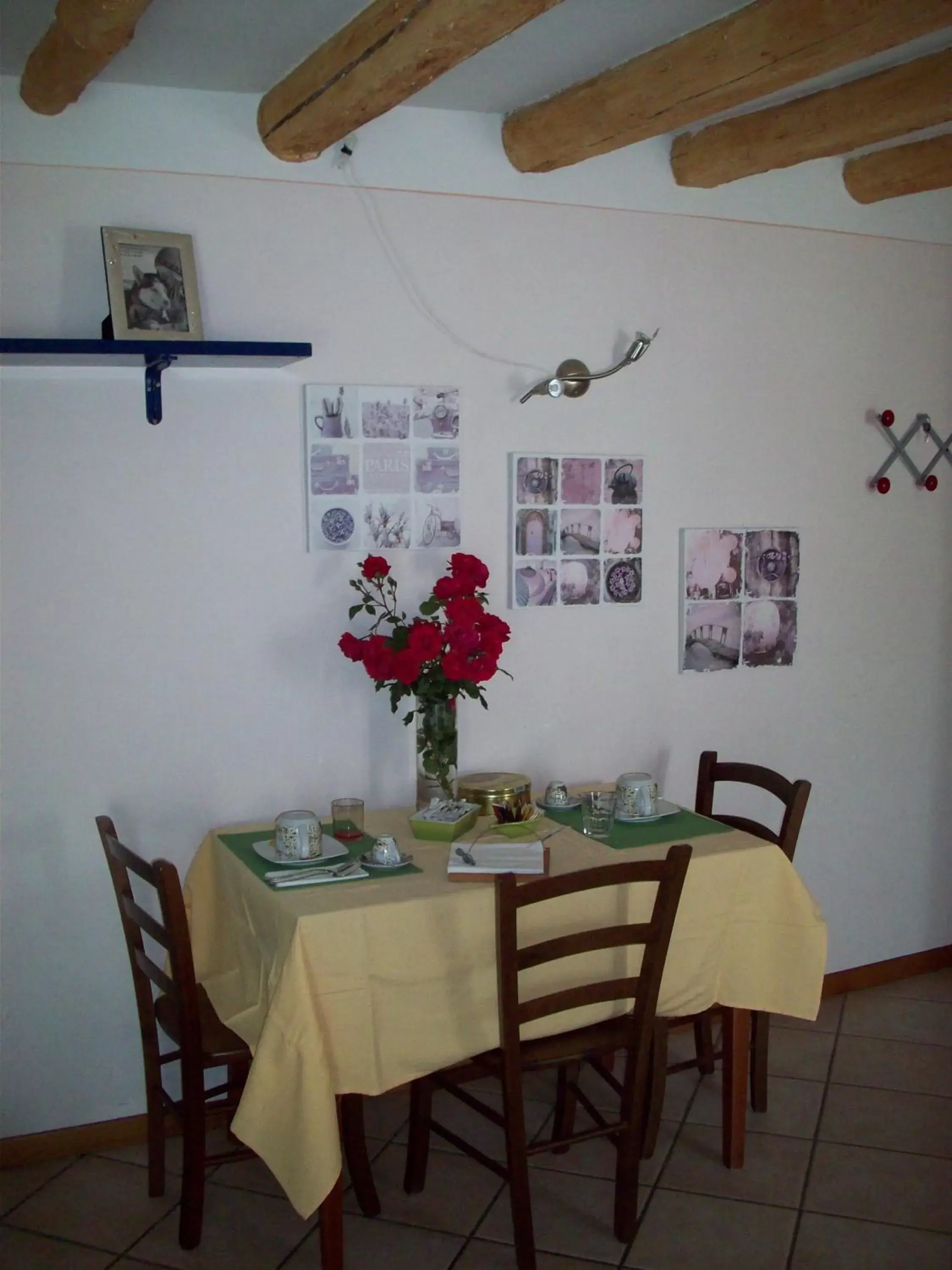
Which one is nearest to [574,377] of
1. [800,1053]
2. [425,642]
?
[425,642]

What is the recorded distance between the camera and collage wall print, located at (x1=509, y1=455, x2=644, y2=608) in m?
2.87

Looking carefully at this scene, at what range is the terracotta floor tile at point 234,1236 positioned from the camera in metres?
2.19

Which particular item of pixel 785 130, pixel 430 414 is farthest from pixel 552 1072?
pixel 785 130

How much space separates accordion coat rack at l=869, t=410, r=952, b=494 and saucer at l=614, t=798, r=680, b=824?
4.05 ft

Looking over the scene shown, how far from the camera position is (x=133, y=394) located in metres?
2.49

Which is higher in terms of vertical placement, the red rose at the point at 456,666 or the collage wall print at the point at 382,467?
the collage wall print at the point at 382,467

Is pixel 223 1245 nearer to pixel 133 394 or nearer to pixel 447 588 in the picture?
pixel 447 588

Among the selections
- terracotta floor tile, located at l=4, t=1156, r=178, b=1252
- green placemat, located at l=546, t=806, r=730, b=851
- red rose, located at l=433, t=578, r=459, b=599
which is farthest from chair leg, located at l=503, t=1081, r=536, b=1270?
red rose, located at l=433, t=578, r=459, b=599

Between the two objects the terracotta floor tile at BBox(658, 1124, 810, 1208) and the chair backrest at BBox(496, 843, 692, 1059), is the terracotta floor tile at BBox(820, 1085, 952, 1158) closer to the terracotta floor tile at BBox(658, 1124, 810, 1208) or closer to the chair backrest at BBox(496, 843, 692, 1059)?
the terracotta floor tile at BBox(658, 1124, 810, 1208)

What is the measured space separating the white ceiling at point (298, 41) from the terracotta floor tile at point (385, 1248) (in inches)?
91.5

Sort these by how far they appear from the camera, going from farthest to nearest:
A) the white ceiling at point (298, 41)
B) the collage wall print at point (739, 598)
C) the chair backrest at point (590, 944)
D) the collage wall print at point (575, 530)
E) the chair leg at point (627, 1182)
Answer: the collage wall print at point (739, 598), the collage wall print at point (575, 530), the chair leg at point (627, 1182), the white ceiling at point (298, 41), the chair backrest at point (590, 944)

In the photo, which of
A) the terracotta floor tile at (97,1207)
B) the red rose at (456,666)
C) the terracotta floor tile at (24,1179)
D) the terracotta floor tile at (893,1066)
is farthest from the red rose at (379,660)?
the terracotta floor tile at (893,1066)

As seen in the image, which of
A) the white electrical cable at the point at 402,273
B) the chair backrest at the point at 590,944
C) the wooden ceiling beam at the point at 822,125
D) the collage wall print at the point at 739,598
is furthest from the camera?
the collage wall print at the point at 739,598

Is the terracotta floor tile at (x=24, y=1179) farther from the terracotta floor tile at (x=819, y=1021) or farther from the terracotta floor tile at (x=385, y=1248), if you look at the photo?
the terracotta floor tile at (x=819, y=1021)
